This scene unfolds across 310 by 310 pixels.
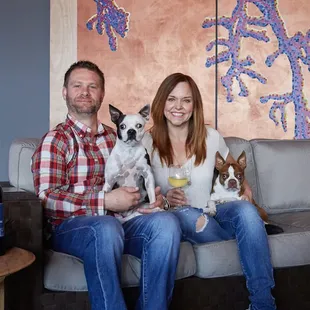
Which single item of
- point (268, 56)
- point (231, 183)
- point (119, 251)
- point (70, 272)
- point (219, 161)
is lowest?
point (70, 272)

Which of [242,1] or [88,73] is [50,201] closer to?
[88,73]

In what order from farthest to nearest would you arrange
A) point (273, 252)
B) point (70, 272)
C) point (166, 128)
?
1. point (166, 128)
2. point (273, 252)
3. point (70, 272)

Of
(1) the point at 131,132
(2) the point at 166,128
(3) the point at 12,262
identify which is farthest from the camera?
(2) the point at 166,128

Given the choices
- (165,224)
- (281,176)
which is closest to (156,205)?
(165,224)

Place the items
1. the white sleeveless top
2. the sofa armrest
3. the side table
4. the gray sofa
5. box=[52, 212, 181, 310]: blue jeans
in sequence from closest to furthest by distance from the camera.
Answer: the side table, box=[52, 212, 181, 310]: blue jeans, the sofa armrest, the gray sofa, the white sleeveless top

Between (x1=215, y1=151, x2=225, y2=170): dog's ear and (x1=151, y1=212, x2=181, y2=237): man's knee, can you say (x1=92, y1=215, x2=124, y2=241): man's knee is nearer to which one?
(x1=151, y1=212, x2=181, y2=237): man's knee

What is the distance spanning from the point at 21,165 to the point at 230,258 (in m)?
1.12

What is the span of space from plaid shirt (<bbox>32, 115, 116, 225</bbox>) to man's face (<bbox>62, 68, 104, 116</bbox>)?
64mm

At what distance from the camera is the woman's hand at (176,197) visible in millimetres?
2371

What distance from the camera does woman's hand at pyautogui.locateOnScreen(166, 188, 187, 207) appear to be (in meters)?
2.37

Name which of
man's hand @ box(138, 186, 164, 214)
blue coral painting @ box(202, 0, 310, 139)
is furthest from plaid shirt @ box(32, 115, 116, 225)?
blue coral painting @ box(202, 0, 310, 139)

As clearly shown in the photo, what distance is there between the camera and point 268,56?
3.85 m

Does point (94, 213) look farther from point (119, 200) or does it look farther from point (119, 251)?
point (119, 251)

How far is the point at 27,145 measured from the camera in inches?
97.7
